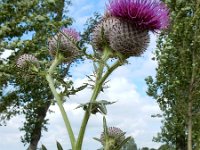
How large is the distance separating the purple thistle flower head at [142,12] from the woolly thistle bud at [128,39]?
0.21 feet

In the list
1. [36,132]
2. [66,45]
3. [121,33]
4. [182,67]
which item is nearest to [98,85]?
[121,33]

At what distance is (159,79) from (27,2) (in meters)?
7.38

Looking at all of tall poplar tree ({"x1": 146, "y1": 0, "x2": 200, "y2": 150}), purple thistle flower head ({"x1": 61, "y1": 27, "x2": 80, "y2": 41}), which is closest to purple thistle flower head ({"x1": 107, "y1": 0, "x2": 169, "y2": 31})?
purple thistle flower head ({"x1": 61, "y1": 27, "x2": 80, "y2": 41})

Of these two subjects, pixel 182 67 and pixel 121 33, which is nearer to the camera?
pixel 121 33

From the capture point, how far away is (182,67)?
22.7 meters

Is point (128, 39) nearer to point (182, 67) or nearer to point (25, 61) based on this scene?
point (25, 61)

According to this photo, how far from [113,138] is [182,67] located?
738 inches

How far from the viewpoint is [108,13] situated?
14.7 feet

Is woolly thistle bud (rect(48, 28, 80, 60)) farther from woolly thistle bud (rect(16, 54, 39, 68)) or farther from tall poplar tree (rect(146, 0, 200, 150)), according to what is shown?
tall poplar tree (rect(146, 0, 200, 150))

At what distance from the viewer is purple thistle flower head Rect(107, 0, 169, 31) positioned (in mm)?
4285

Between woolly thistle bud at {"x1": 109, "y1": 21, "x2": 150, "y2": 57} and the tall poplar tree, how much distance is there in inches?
704

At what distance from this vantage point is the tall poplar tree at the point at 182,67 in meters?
22.5

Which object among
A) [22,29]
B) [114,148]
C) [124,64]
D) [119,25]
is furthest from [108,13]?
[22,29]

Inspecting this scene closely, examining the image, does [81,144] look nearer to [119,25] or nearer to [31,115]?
[119,25]
